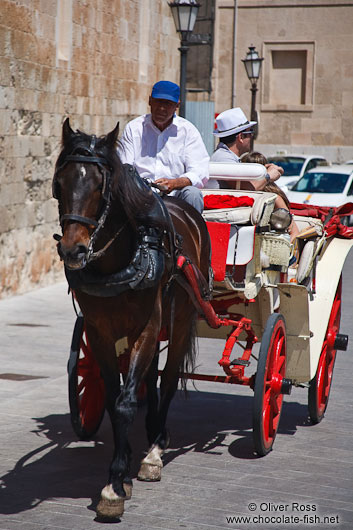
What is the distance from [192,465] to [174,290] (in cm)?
106

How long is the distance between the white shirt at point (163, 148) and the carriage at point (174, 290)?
327 mm

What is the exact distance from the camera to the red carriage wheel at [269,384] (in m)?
5.58

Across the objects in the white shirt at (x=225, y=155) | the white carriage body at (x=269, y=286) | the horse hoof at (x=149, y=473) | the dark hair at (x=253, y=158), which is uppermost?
the white shirt at (x=225, y=155)

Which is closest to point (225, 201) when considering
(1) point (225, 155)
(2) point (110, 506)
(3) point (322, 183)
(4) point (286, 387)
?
→ (1) point (225, 155)

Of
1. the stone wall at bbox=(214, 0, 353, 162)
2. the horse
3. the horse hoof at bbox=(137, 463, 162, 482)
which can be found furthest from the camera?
the stone wall at bbox=(214, 0, 353, 162)

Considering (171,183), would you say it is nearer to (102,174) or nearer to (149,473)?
(102,174)

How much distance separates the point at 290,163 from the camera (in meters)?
30.0

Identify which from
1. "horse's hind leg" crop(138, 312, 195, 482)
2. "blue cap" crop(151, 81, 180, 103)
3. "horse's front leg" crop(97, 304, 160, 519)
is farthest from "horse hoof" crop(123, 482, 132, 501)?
"blue cap" crop(151, 81, 180, 103)

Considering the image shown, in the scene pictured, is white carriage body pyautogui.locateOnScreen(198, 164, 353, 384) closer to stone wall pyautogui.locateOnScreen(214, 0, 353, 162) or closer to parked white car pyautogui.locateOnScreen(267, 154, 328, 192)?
parked white car pyautogui.locateOnScreen(267, 154, 328, 192)

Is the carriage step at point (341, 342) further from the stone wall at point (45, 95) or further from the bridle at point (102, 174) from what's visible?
the stone wall at point (45, 95)

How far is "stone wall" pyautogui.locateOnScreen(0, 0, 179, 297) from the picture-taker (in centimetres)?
1164

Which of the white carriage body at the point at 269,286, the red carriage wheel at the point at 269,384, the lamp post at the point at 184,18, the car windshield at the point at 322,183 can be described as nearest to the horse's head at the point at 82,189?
the white carriage body at the point at 269,286

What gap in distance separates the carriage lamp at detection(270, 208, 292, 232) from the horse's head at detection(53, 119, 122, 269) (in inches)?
65.9

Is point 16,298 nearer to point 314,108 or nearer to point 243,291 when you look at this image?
point 243,291
